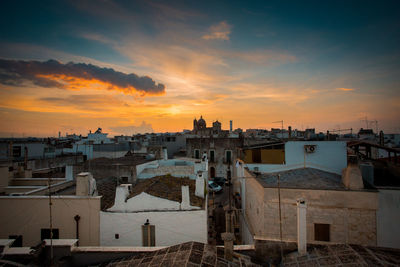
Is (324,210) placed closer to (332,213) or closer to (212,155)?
(332,213)

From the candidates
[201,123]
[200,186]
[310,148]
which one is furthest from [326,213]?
[201,123]

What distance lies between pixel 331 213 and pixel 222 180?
20.3 meters

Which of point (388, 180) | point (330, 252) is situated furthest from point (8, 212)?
point (388, 180)

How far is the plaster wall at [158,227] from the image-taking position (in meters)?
9.60

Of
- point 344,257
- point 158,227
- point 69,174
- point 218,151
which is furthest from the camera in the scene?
point 218,151

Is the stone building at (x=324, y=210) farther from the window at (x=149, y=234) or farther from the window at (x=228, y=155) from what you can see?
the window at (x=228, y=155)

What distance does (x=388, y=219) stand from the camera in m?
8.68

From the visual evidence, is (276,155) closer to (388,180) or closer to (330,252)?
(388,180)

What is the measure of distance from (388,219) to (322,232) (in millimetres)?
2539

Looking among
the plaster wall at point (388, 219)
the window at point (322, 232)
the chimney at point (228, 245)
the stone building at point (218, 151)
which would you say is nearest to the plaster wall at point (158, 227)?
the chimney at point (228, 245)

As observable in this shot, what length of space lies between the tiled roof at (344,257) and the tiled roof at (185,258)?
4.83 feet

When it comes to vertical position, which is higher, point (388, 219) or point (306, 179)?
point (306, 179)

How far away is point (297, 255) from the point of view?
6.57 metres

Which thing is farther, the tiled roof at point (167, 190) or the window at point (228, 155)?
the window at point (228, 155)
